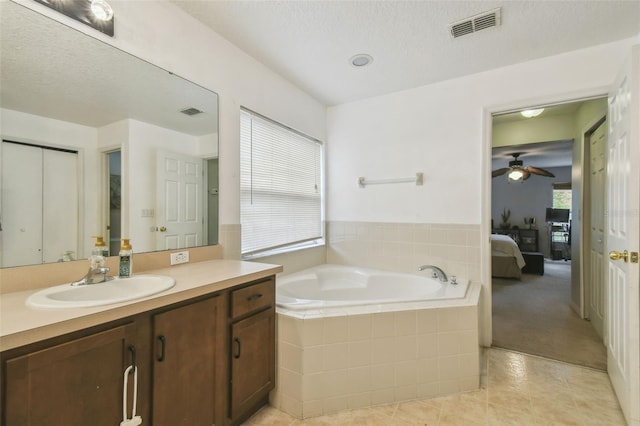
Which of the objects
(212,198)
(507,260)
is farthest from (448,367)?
(507,260)

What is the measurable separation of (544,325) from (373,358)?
88.3 inches

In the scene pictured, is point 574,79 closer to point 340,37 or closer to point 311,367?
point 340,37

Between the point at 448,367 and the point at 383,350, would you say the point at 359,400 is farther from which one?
the point at 448,367

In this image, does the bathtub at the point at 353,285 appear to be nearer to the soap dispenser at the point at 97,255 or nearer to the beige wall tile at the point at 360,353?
the beige wall tile at the point at 360,353

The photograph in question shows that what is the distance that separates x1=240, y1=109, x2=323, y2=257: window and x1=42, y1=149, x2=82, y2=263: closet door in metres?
1.05

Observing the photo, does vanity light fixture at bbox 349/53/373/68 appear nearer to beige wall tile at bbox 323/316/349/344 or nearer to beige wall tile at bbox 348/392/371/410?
beige wall tile at bbox 323/316/349/344

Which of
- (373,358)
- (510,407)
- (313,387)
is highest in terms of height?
(373,358)

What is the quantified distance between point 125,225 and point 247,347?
89 cm

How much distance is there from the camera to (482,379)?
2002 mm

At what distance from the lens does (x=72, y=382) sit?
90 centimetres

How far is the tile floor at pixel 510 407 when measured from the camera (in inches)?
63.6

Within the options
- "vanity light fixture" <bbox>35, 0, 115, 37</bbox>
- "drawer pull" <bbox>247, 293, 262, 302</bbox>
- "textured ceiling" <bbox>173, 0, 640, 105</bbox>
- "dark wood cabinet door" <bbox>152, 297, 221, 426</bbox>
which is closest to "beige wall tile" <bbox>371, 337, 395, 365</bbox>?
"drawer pull" <bbox>247, 293, 262, 302</bbox>

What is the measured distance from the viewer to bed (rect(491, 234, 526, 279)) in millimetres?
4699

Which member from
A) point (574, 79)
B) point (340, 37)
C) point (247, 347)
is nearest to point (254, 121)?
point (340, 37)
